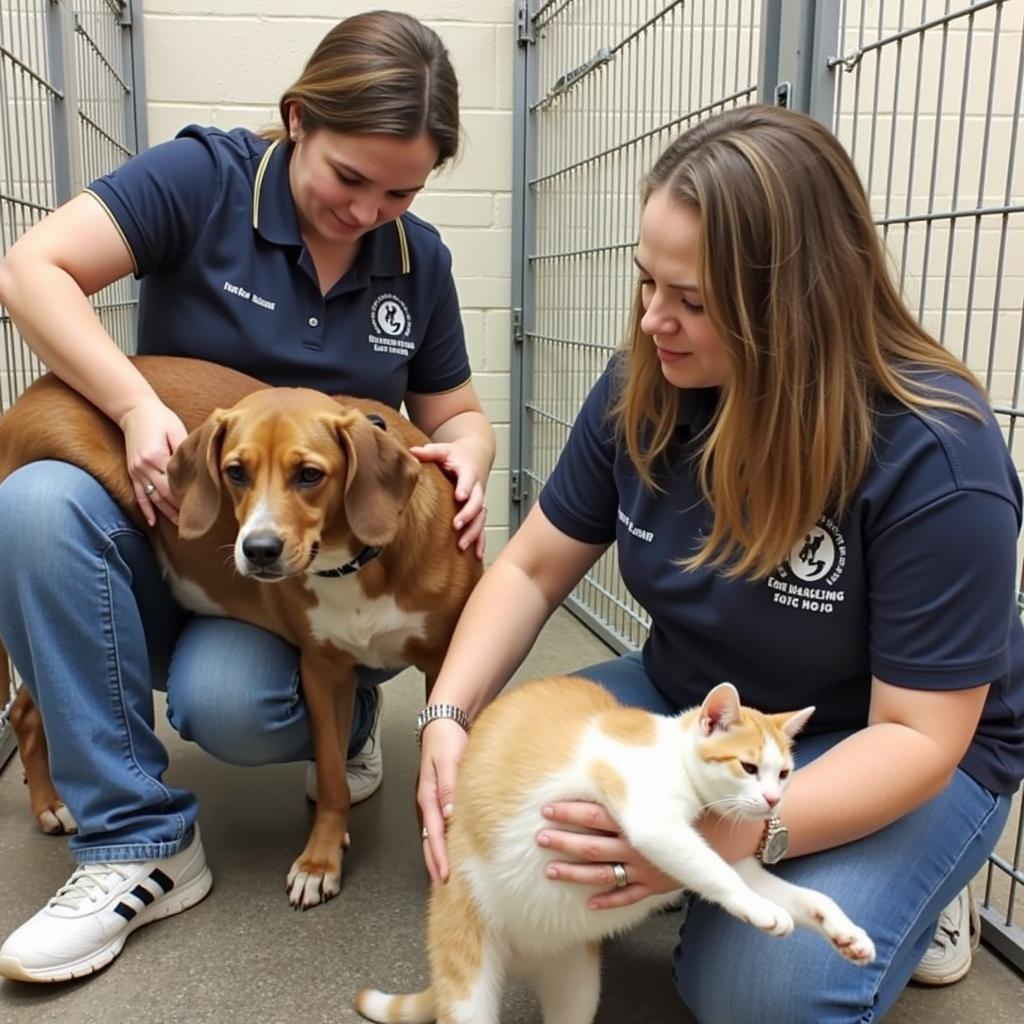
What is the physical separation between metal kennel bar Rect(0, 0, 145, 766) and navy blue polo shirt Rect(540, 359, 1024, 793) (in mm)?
1424

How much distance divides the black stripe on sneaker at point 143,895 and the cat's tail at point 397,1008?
0.47 metres

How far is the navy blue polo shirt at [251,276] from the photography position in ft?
6.13

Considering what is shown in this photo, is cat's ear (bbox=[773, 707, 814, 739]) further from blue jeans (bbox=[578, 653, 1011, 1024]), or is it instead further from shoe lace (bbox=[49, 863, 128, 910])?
shoe lace (bbox=[49, 863, 128, 910])

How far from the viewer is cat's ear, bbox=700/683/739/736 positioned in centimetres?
115

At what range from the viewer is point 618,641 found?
10.6 ft

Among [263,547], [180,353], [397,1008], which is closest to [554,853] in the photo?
[397,1008]

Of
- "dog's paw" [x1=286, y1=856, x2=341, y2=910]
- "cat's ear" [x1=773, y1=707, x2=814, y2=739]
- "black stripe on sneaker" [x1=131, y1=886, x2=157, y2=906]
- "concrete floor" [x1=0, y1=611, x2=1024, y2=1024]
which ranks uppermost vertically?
"cat's ear" [x1=773, y1=707, x2=814, y2=739]

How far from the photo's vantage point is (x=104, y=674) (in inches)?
67.6

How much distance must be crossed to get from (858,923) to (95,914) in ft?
3.91

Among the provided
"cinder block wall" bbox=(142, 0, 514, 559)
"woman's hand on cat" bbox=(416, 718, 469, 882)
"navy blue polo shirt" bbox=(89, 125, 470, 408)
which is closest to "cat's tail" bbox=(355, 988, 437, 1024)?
"woman's hand on cat" bbox=(416, 718, 469, 882)

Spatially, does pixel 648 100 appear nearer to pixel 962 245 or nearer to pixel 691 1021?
pixel 962 245

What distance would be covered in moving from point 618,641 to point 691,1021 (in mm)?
1709

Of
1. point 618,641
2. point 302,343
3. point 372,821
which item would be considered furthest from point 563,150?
point 372,821

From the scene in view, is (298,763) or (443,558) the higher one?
(443,558)
